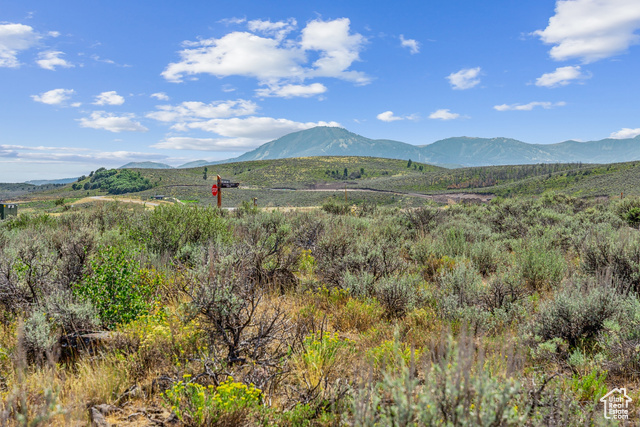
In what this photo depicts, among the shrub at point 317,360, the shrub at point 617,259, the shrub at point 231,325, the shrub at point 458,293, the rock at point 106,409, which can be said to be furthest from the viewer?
the shrub at point 617,259

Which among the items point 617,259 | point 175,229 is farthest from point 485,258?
point 175,229

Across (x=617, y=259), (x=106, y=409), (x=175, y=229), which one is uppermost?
(x=175, y=229)

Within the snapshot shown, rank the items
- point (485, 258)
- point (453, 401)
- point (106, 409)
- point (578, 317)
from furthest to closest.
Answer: point (485, 258) < point (578, 317) < point (106, 409) < point (453, 401)

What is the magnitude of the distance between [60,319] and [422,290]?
4.90 meters

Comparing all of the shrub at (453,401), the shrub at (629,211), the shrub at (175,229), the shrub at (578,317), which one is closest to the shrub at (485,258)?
the shrub at (578,317)

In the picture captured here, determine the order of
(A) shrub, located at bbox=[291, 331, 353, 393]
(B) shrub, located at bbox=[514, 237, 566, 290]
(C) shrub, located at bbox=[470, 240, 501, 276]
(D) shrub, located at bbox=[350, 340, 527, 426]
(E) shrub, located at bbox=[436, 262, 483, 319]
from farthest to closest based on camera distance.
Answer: (C) shrub, located at bbox=[470, 240, 501, 276]
(B) shrub, located at bbox=[514, 237, 566, 290]
(E) shrub, located at bbox=[436, 262, 483, 319]
(A) shrub, located at bbox=[291, 331, 353, 393]
(D) shrub, located at bbox=[350, 340, 527, 426]

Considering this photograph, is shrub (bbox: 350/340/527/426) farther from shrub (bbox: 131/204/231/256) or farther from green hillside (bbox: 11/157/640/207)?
green hillside (bbox: 11/157/640/207)

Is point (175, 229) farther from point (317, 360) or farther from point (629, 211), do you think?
point (629, 211)

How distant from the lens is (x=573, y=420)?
2441mm

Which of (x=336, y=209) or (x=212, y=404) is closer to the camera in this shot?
(x=212, y=404)

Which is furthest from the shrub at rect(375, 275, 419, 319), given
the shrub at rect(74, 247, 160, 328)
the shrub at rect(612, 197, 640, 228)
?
the shrub at rect(612, 197, 640, 228)

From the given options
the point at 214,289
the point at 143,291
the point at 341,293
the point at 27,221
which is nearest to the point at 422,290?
the point at 341,293

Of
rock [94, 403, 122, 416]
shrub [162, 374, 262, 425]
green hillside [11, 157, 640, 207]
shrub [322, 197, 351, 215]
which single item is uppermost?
green hillside [11, 157, 640, 207]

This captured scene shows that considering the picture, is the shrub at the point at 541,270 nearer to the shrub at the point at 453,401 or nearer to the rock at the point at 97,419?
the shrub at the point at 453,401
